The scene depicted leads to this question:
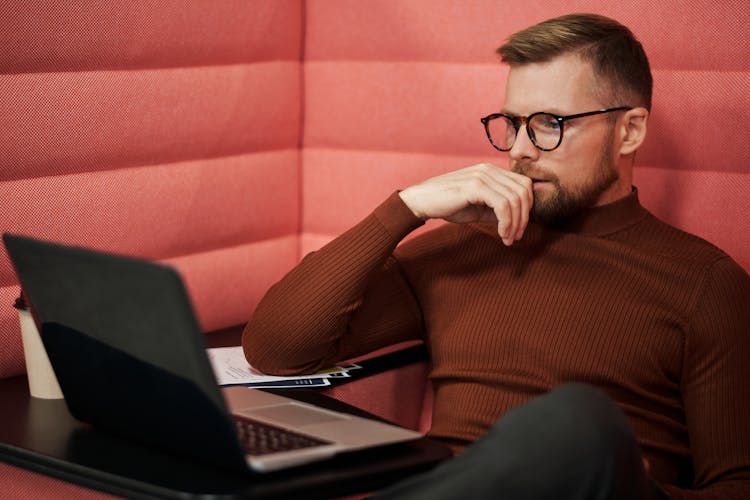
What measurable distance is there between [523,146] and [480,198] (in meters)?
0.11

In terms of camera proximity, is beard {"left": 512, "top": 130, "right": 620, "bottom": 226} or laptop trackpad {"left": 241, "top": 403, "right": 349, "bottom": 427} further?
beard {"left": 512, "top": 130, "right": 620, "bottom": 226}

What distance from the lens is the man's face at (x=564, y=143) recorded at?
5.86 feet

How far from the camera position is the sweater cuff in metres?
1.80

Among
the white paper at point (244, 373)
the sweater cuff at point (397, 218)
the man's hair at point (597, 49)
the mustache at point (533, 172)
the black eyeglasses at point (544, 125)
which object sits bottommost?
the white paper at point (244, 373)

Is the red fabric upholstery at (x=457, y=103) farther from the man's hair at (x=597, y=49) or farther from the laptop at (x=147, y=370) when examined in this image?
the laptop at (x=147, y=370)

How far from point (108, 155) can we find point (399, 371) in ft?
2.07

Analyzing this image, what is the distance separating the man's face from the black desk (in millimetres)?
542

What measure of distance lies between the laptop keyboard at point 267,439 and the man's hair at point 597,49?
0.76 metres

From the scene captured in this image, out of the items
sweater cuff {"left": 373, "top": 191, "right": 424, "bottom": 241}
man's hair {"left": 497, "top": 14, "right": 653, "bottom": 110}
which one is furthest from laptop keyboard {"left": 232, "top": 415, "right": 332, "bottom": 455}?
man's hair {"left": 497, "top": 14, "right": 653, "bottom": 110}

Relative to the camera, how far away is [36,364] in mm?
1677

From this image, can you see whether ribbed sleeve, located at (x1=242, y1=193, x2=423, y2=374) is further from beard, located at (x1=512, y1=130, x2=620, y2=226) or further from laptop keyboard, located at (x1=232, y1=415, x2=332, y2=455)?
laptop keyboard, located at (x1=232, y1=415, x2=332, y2=455)

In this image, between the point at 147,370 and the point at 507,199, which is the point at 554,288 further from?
the point at 147,370

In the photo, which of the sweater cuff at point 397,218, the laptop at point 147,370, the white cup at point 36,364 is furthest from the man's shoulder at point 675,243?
the white cup at point 36,364

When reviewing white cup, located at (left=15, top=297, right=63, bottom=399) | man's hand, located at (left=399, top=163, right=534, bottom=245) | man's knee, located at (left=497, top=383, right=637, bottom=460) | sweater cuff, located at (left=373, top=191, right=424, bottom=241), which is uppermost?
man's hand, located at (left=399, top=163, right=534, bottom=245)
